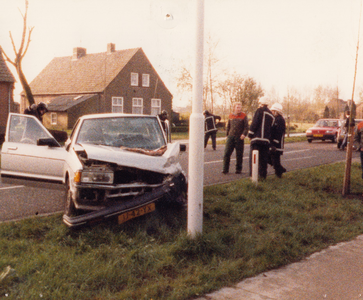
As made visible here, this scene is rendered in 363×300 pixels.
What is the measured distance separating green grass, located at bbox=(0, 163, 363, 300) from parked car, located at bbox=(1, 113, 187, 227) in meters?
0.33

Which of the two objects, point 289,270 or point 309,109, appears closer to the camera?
point 289,270

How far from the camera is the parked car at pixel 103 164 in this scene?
5.23 metres

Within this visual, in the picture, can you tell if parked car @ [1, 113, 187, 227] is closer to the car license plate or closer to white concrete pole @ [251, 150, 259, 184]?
the car license plate

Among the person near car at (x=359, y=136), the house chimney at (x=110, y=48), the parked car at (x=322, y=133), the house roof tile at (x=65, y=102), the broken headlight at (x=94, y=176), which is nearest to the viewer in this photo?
the broken headlight at (x=94, y=176)

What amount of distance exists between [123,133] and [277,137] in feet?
16.6

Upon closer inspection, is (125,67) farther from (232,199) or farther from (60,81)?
(232,199)

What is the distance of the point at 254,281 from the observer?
4.10 metres

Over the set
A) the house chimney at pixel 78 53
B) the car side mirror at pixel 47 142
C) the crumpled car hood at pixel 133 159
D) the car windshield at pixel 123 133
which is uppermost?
the house chimney at pixel 78 53

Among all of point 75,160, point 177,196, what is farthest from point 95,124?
point 177,196

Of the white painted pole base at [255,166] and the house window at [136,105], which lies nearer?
the white painted pole base at [255,166]

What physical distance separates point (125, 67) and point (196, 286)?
137ft

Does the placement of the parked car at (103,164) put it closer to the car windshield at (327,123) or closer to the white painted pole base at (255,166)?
the white painted pole base at (255,166)

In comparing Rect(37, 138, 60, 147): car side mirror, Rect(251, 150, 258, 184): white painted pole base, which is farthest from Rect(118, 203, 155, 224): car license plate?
Rect(251, 150, 258, 184): white painted pole base

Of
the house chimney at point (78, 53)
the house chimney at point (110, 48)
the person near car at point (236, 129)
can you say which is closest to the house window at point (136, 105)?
the house chimney at point (110, 48)
